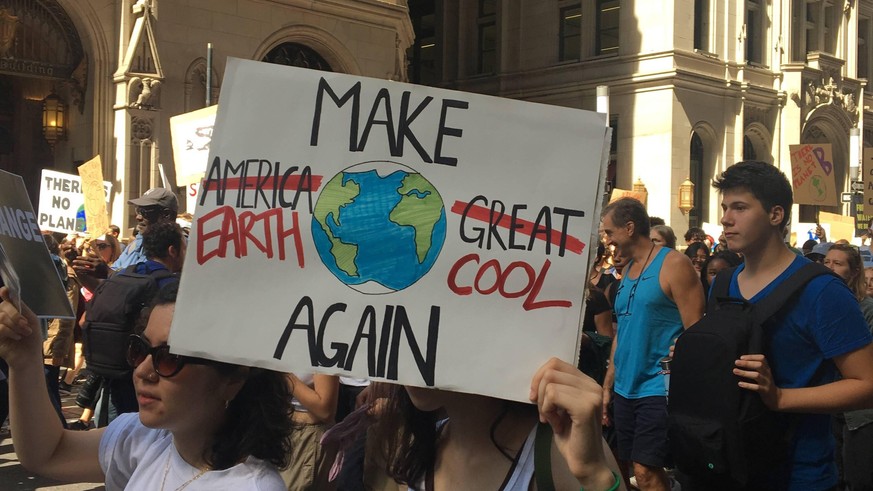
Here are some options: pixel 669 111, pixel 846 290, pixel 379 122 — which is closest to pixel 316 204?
pixel 379 122

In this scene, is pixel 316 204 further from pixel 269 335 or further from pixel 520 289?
pixel 520 289

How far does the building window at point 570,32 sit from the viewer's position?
114ft

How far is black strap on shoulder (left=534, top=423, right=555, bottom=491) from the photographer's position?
225cm

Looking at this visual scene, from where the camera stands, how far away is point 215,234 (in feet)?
7.88

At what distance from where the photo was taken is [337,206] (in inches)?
94.3

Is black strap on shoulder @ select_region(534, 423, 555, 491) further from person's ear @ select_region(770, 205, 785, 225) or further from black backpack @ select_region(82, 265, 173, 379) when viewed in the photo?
black backpack @ select_region(82, 265, 173, 379)

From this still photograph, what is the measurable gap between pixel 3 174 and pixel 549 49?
32962mm

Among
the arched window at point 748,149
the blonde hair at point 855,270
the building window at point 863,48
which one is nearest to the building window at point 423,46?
the arched window at point 748,149

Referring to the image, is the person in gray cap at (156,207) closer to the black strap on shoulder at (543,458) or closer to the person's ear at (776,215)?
the person's ear at (776,215)

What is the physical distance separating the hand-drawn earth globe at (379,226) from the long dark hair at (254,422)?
424 millimetres

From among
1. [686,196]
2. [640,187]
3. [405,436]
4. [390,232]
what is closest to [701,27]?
[686,196]

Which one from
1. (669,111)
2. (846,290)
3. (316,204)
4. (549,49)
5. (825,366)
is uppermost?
(549,49)

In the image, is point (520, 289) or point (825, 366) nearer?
point (520, 289)

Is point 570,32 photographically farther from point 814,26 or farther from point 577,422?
point 577,422
